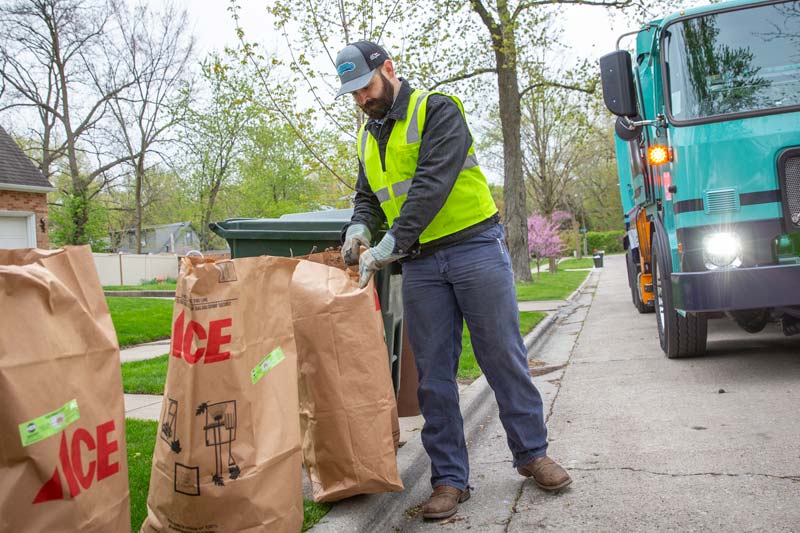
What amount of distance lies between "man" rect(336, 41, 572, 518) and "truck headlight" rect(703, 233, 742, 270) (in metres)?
2.43

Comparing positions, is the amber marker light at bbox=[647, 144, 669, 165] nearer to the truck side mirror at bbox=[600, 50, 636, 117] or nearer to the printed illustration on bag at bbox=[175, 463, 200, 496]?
the truck side mirror at bbox=[600, 50, 636, 117]

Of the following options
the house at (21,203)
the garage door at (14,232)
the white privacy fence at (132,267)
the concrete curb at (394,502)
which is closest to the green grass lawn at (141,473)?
the concrete curb at (394,502)

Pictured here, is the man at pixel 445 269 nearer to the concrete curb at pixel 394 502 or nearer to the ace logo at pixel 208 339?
the concrete curb at pixel 394 502

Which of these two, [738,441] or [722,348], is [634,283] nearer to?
[722,348]

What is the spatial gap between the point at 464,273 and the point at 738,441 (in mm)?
1779

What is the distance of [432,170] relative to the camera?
9.89ft

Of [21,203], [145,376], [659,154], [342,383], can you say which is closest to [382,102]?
[342,383]

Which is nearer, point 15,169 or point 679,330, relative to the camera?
point 679,330

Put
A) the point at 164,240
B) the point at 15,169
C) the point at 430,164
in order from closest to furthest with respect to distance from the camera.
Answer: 1. the point at 430,164
2. the point at 15,169
3. the point at 164,240

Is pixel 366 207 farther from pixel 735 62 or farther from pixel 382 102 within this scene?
pixel 735 62

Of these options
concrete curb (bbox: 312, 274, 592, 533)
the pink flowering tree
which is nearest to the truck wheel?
concrete curb (bbox: 312, 274, 592, 533)

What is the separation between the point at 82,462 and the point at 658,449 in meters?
2.86

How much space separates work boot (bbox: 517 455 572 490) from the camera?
3.21 meters

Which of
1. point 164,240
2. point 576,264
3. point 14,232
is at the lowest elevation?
point 576,264
